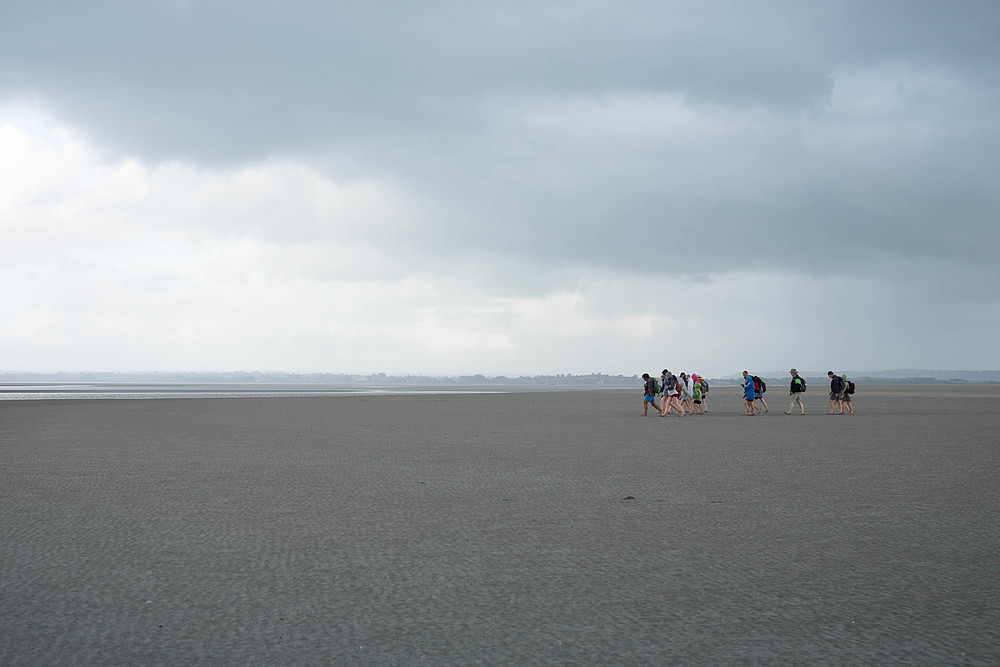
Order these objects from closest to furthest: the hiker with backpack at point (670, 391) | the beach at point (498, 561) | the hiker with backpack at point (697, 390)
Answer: the beach at point (498, 561)
the hiker with backpack at point (670, 391)
the hiker with backpack at point (697, 390)

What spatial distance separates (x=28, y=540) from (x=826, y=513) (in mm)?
7926

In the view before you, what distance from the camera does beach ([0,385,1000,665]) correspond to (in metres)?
4.27

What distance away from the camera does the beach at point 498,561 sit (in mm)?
4273

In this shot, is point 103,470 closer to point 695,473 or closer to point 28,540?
point 28,540

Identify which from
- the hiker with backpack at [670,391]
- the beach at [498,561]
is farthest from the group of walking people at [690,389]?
the beach at [498,561]

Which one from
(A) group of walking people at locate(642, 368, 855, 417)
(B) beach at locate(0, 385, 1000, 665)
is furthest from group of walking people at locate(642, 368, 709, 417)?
(B) beach at locate(0, 385, 1000, 665)

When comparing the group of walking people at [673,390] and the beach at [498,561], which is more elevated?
the group of walking people at [673,390]

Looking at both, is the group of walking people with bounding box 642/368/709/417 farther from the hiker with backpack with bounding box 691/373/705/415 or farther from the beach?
the beach

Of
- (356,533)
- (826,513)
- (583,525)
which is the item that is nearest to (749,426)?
(826,513)

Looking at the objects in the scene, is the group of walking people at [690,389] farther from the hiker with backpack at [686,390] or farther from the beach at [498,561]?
the beach at [498,561]

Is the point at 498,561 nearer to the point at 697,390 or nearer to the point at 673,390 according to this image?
the point at 673,390

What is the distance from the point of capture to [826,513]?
8.10m

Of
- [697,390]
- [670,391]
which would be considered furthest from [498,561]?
[697,390]

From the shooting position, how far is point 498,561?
602 centimetres
